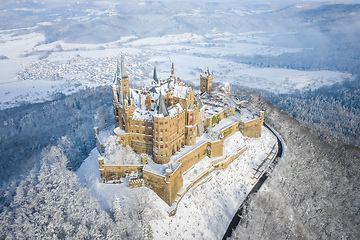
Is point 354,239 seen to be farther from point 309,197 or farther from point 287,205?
point 287,205

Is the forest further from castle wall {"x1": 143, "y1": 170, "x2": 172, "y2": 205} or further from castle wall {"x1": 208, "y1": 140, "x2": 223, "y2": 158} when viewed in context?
castle wall {"x1": 143, "y1": 170, "x2": 172, "y2": 205}

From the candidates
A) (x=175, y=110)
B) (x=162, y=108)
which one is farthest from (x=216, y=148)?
(x=162, y=108)

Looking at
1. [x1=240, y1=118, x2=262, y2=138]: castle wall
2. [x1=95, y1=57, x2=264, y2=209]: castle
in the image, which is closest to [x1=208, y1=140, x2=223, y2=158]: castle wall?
[x1=95, y1=57, x2=264, y2=209]: castle

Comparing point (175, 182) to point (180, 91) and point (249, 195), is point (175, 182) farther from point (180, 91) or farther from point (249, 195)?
point (180, 91)

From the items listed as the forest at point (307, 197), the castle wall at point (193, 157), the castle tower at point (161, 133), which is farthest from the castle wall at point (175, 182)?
the forest at point (307, 197)

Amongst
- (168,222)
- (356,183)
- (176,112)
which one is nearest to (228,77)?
(356,183)

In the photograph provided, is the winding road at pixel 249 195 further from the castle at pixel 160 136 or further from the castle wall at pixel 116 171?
the castle wall at pixel 116 171
